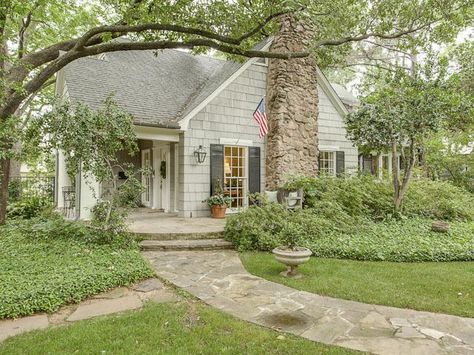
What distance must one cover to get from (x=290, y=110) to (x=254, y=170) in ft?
7.36

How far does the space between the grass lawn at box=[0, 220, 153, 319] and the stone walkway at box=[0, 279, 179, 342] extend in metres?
0.12

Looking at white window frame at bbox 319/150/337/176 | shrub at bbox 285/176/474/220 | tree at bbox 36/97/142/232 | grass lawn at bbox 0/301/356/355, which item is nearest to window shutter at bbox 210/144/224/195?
shrub at bbox 285/176/474/220

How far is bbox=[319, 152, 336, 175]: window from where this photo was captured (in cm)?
1216

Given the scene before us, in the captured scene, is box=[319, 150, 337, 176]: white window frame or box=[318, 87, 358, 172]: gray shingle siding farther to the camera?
box=[319, 150, 337, 176]: white window frame

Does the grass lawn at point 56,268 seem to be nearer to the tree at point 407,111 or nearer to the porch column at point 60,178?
the porch column at point 60,178

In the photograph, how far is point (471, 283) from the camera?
443 cm

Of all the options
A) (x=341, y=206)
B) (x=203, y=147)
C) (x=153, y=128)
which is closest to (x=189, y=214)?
(x=203, y=147)

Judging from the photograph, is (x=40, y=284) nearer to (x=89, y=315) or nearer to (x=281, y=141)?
(x=89, y=315)

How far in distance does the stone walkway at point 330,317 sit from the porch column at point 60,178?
7304mm

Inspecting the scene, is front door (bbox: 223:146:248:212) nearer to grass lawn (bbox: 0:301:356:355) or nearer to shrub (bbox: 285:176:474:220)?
shrub (bbox: 285:176:474:220)

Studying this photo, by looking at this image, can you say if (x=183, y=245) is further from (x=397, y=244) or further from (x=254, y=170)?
(x=254, y=170)

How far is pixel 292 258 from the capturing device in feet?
15.3

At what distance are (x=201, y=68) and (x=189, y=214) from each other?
6.18m

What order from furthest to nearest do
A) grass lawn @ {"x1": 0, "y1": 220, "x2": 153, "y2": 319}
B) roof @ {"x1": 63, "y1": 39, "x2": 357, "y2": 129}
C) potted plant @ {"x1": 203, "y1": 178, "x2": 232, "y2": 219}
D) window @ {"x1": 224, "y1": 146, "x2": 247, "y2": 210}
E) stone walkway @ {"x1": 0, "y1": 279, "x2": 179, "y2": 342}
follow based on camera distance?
window @ {"x1": 224, "y1": 146, "x2": 247, "y2": 210}, potted plant @ {"x1": 203, "y1": 178, "x2": 232, "y2": 219}, roof @ {"x1": 63, "y1": 39, "x2": 357, "y2": 129}, grass lawn @ {"x1": 0, "y1": 220, "x2": 153, "y2": 319}, stone walkway @ {"x1": 0, "y1": 279, "x2": 179, "y2": 342}
